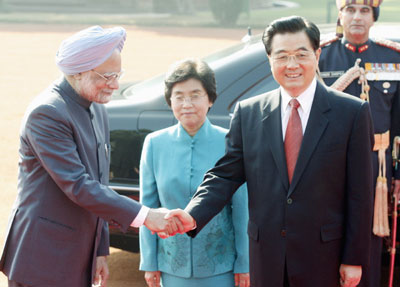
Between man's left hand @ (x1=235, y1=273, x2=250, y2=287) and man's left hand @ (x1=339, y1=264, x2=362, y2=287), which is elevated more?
man's left hand @ (x1=339, y1=264, x2=362, y2=287)

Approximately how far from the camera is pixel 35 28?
2703 cm

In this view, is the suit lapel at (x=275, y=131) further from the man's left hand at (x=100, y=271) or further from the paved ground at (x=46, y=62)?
the paved ground at (x=46, y=62)

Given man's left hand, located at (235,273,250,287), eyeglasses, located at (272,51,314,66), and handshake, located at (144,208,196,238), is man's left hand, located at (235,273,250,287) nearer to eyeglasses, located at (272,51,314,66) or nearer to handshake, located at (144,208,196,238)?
handshake, located at (144,208,196,238)

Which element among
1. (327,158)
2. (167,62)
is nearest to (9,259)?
(327,158)

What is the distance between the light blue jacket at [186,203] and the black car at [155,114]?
41.3 inches

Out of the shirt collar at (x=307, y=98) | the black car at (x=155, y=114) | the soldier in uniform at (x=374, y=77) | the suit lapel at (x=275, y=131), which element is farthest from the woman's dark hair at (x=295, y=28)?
the black car at (x=155, y=114)

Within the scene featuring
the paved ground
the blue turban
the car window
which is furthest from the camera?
the paved ground

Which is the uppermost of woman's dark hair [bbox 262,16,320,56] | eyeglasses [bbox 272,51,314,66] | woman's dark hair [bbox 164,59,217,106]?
woman's dark hair [bbox 262,16,320,56]

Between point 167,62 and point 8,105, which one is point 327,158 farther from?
point 167,62

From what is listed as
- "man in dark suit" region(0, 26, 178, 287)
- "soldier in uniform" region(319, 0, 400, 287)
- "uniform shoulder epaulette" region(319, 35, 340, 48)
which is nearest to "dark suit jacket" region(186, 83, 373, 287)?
"man in dark suit" region(0, 26, 178, 287)

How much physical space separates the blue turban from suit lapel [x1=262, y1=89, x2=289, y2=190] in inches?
27.0

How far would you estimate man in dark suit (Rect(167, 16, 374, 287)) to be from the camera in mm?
2719

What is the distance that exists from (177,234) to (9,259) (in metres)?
0.76

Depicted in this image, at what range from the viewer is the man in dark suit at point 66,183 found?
2.77 meters
